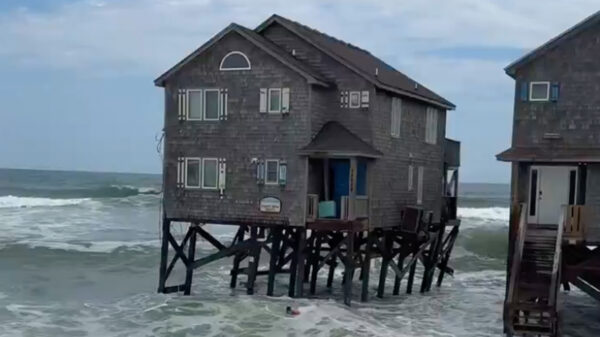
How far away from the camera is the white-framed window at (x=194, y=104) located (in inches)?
992

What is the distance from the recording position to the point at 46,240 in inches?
1874

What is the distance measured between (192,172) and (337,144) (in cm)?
478

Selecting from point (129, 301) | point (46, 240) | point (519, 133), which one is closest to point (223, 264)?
point (129, 301)

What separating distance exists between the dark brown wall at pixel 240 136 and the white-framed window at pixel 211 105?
165mm

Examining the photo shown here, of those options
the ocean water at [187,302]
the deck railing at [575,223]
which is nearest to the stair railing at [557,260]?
the deck railing at [575,223]

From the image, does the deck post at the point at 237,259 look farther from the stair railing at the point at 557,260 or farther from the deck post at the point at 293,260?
the stair railing at the point at 557,260

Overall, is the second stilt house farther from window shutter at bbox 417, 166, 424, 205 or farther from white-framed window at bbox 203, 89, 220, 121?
window shutter at bbox 417, 166, 424, 205

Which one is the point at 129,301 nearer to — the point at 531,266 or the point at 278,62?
the point at 278,62

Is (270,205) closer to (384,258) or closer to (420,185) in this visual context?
(384,258)

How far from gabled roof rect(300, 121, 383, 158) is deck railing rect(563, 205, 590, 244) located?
596 centimetres

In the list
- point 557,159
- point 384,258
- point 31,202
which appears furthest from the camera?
point 31,202

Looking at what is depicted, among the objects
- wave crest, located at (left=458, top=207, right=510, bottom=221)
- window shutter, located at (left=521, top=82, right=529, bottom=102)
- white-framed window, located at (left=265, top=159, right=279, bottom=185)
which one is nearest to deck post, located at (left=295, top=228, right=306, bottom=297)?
white-framed window, located at (left=265, top=159, right=279, bottom=185)

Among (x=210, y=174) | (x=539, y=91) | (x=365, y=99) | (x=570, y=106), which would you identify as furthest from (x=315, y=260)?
(x=570, y=106)

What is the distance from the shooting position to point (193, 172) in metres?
25.3
